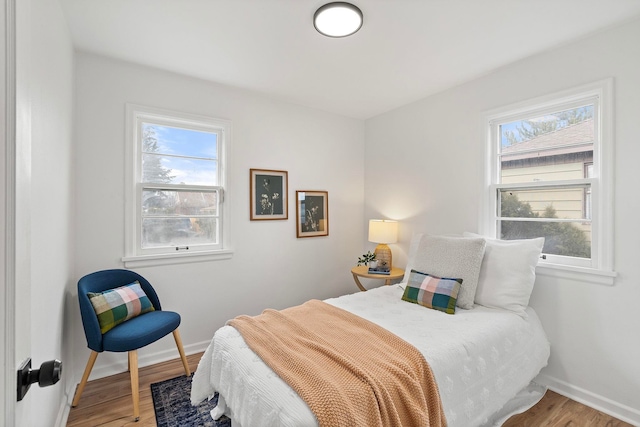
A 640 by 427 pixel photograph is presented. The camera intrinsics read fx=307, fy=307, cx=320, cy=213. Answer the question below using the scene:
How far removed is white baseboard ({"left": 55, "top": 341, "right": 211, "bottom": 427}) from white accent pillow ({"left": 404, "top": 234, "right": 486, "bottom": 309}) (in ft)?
7.14

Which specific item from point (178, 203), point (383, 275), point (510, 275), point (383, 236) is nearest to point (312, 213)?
point (383, 236)

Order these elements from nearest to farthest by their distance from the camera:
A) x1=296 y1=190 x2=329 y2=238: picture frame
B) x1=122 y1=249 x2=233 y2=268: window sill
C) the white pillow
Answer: the white pillow < x1=122 y1=249 x2=233 y2=268: window sill < x1=296 y1=190 x2=329 y2=238: picture frame

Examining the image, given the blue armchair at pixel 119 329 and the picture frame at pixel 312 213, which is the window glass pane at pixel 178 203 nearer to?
the blue armchair at pixel 119 329

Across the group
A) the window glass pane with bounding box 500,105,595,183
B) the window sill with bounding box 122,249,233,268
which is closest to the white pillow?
the window glass pane with bounding box 500,105,595,183

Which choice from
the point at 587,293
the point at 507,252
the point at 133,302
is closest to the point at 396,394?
the point at 507,252

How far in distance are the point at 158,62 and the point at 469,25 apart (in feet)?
7.83

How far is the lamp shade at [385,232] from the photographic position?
3.39 metres

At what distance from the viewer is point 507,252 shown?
235 centimetres

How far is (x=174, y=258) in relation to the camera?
9.05ft

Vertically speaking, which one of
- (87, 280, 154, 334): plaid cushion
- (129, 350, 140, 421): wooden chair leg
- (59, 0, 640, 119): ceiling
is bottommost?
(129, 350, 140, 421): wooden chair leg

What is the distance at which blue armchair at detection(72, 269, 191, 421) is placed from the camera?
199 centimetres

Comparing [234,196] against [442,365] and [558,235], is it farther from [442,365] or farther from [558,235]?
[558,235]

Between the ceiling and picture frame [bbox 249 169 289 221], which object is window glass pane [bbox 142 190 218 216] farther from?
the ceiling

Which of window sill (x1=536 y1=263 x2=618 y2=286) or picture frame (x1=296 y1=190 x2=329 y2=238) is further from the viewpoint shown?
picture frame (x1=296 y1=190 x2=329 y2=238)
